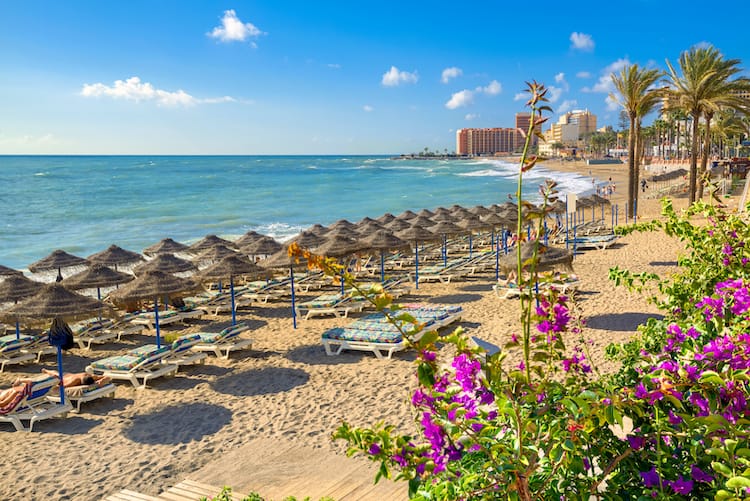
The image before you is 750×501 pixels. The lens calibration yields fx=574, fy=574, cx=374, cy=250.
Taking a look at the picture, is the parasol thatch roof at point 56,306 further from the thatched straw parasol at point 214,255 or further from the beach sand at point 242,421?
the thatched straw parasol at point 214,255

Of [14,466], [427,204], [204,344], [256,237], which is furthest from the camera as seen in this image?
[427,204]

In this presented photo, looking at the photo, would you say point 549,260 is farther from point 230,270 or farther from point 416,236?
point 230,270

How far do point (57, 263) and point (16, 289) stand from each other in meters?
3.83

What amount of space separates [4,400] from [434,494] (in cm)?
815

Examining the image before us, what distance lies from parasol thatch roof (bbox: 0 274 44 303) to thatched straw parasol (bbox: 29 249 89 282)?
9.64ft

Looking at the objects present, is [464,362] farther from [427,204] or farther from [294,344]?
[427,204]

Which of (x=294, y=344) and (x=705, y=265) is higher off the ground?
(x=705, y=265)

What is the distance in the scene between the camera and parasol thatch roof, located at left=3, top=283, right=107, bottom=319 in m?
8.94

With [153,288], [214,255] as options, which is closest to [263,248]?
[214,255]

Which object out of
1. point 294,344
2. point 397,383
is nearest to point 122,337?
point 294,344

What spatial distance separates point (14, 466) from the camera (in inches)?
272

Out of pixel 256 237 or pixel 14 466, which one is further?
pixel 256 237

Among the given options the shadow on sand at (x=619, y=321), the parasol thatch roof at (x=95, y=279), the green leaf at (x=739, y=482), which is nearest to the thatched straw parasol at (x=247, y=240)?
the parasol thatch roof at (x=95, y=279)

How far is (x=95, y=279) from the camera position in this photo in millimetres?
12719
